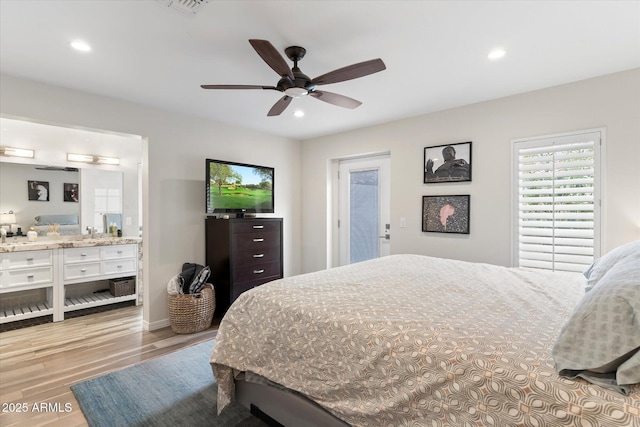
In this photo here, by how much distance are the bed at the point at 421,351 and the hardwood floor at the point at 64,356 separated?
1265 mm

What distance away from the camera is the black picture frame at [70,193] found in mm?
4277

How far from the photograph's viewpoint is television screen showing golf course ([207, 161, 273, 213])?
12.1 ft

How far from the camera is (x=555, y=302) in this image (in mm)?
1594

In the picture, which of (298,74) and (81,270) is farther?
(81,270)

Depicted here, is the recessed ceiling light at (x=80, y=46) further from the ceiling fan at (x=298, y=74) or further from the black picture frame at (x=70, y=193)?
the black picture frame at (x=70, y=193)

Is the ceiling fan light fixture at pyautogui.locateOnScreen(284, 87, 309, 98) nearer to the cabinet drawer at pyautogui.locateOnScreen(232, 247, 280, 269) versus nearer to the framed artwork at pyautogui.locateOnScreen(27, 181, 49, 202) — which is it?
the cabinet drawer at pyautogui.locateOnScreen(232, 247, 280, 269)

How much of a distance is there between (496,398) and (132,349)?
3131mm

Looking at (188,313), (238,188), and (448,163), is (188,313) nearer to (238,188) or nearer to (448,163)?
(238,188)

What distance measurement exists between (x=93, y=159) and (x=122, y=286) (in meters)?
1.89

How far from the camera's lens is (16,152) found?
384 cm

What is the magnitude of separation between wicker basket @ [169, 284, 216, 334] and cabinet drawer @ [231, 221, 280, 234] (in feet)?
2.69

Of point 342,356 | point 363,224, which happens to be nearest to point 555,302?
point 342,356

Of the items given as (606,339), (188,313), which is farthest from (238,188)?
(606,339)

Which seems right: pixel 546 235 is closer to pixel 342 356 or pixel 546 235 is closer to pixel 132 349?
pixel 342 356
